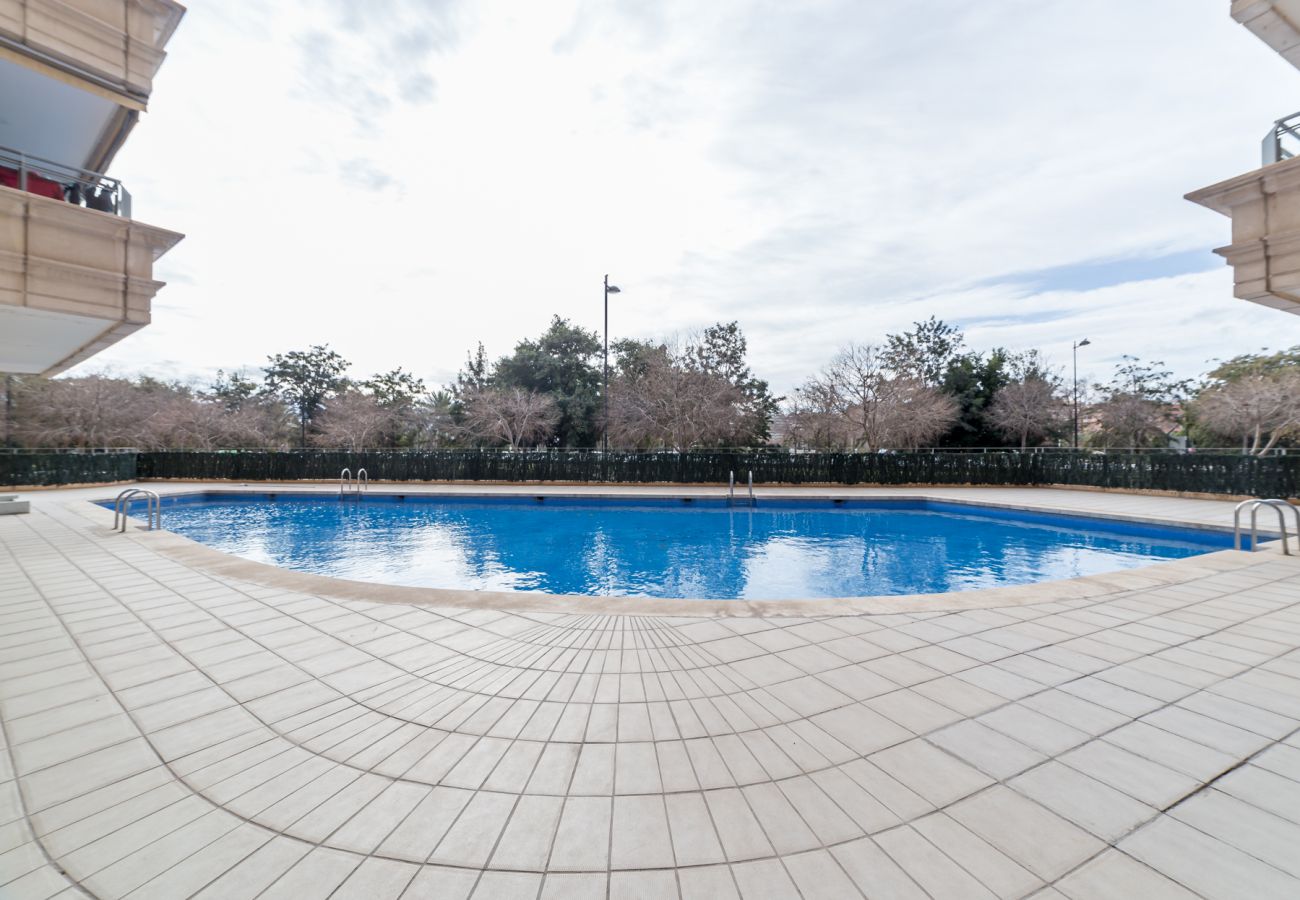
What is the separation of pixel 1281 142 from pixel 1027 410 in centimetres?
2134

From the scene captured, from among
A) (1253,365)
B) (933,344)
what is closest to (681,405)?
(933,344)

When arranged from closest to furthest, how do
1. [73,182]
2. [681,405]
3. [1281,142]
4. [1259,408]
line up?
[1281,142]
[73,182]
[1259,408]
[681,405]

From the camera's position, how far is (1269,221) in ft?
13.7

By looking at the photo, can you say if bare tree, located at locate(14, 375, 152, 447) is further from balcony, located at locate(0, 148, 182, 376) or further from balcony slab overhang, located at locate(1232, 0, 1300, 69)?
balcony slab overhang, located at locate(1232, 0, 1300, 69)

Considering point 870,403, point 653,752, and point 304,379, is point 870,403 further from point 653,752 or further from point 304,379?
point 304,379

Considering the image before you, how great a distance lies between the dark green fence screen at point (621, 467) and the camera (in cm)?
1448

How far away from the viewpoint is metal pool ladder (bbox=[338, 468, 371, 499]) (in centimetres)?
1496

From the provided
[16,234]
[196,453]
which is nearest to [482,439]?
[196,453]

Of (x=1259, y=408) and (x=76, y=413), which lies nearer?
(x=1259, y=408)

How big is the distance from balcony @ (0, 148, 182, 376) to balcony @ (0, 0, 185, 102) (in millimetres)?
Answer: 896

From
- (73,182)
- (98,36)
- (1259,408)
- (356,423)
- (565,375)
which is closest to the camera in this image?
(98,36)

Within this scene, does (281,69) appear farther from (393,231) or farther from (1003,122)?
(1003,122)

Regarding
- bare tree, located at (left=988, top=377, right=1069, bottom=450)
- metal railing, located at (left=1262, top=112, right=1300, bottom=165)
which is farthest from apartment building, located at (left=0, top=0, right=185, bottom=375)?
bare tree, located at (left=988, top=377, right=1069, bottom=450)

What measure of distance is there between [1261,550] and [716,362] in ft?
56.5
